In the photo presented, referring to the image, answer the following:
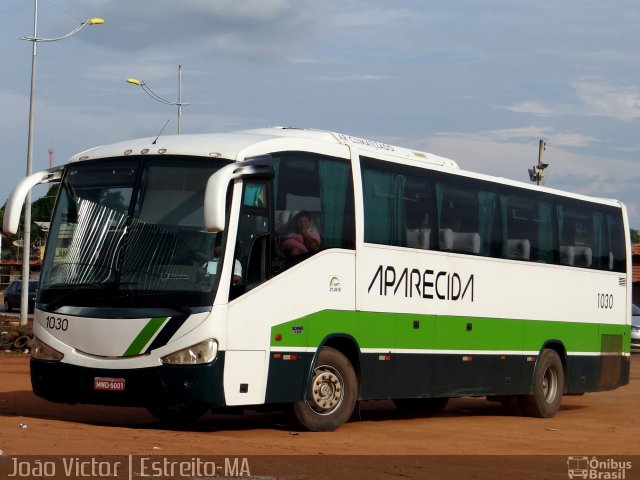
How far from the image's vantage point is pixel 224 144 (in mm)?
14039

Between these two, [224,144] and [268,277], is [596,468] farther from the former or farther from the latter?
[224,144]

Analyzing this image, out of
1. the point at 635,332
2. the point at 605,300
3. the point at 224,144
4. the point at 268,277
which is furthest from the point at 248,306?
the point at 635,332

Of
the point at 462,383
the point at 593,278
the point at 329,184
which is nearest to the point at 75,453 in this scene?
the point at 329,184

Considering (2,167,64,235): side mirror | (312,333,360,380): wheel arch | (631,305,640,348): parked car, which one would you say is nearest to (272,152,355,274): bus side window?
(312,333,360,380): wheel arch

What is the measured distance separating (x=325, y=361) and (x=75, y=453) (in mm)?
4679

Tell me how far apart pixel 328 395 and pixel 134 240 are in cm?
309

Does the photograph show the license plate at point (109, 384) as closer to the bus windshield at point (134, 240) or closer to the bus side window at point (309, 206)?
the bus windshield at point (134, 240)

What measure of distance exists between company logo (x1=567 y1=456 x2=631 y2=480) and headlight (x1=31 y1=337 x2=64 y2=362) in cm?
567

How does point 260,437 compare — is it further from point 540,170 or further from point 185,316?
point 540,170

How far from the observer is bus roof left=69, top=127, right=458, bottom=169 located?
13.9 metres

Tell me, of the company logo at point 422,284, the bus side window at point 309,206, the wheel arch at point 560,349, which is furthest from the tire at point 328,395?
the wheel arch at point 560,349

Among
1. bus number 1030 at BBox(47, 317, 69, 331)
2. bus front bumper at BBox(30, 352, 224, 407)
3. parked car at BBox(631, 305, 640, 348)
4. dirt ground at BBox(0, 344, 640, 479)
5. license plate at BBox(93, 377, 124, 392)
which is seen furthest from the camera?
parked car at BBox(631, 305, 640, 348)

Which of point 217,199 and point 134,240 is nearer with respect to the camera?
point 217,199

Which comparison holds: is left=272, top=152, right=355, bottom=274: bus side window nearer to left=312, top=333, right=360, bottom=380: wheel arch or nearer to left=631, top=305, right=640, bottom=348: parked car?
left=312, top=333, right=360, bottom=380: wheel arch
